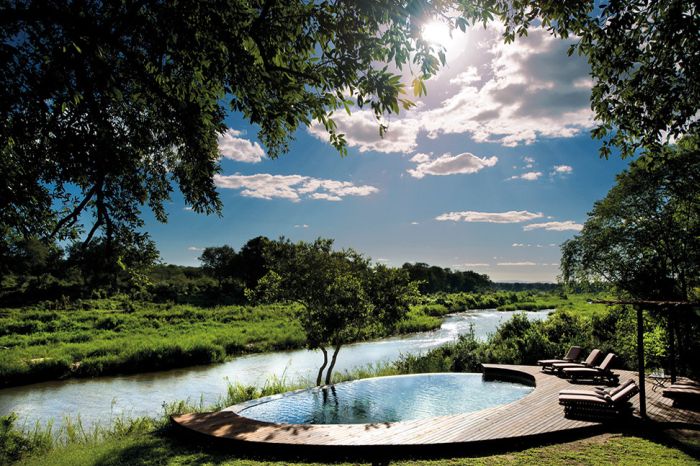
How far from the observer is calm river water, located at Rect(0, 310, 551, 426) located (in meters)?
18.3

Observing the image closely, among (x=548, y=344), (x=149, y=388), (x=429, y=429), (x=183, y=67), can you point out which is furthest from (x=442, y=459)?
(x=149, y=388)

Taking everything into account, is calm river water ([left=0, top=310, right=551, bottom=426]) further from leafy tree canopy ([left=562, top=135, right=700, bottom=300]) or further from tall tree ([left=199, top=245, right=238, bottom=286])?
tall tree ([left=199, top=245, right=238, bottom=286])

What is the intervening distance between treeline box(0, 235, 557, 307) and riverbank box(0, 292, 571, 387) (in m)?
2.68

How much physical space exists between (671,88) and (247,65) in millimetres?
8684

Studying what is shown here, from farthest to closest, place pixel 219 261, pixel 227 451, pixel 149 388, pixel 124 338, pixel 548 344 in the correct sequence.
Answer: pixel 219 261
pixel 124 338
pixel 149 388
pixel 548 344
pixel 227 451

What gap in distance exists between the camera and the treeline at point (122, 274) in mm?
9789

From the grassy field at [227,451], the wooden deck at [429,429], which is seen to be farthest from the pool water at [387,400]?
the grassy field at [227,451]

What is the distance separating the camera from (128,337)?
32844mm

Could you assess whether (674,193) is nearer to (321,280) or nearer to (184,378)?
(321,280)

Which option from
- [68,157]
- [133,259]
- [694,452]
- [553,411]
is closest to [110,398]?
[133,259]

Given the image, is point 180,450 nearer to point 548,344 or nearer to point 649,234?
point 548,344

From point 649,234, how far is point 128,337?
112 feet

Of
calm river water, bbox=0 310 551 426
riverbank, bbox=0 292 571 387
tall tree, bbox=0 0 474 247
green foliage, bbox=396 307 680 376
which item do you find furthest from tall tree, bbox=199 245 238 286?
tall tree, bbox=0 0 474 247

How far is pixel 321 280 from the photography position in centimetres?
1859
